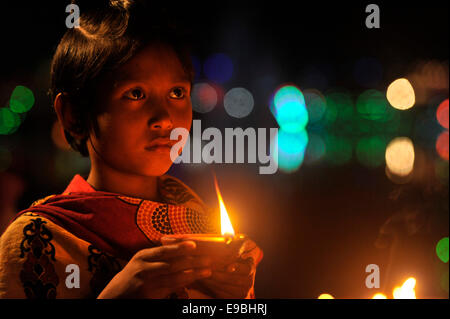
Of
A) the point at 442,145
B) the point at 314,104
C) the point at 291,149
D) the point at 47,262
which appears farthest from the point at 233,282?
the point at 442,145

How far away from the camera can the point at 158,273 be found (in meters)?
1.15

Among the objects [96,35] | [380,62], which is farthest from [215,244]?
[380,62]

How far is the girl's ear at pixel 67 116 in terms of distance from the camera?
1.41 m

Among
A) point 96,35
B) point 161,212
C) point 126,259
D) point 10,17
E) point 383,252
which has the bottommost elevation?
point 383,252

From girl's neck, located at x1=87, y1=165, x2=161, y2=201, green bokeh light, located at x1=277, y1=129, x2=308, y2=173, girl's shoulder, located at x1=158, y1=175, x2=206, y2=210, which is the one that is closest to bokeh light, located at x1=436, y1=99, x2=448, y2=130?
green bokeh light, located at x1=277, y1=129, x2=308, y2=173

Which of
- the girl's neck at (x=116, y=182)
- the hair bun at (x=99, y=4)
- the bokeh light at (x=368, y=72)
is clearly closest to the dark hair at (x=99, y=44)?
the hair bun at (x=99, y=4)

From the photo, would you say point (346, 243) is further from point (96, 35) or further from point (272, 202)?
point (96, 35)

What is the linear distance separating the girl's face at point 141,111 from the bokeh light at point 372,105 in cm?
105

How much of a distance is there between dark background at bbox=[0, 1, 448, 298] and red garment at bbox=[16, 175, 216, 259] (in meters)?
0.44

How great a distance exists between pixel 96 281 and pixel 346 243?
48.7 inches

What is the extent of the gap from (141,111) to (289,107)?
82 centimetres

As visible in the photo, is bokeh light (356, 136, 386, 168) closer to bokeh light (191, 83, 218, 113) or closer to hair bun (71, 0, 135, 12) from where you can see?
bokeh light (191, 83, 218, 113)

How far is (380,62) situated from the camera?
1.95 m

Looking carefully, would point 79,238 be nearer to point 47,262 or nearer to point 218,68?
point 47,262
